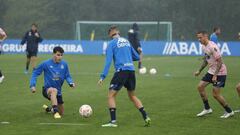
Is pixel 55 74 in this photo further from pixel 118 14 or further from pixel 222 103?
pixel 118 14

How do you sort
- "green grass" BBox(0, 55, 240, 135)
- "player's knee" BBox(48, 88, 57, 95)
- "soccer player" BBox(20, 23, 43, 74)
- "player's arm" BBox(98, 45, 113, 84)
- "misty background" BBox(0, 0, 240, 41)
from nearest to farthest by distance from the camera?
"green grass" BBox(0, 55, 240, 135) < "player's arm" BBox(98, 45, 113, 84) < "player's knee" BBox(48, 88, 57, 95) < "soccer player" BBox(20, 23, 43, 74) < "misty background" BBox(0, 0, 240, 41)

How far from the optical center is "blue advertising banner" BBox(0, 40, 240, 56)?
157 feet

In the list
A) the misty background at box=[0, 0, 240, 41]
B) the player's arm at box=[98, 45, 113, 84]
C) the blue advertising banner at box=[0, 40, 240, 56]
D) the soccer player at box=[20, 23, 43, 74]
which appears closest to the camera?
the player's arm at box=[98, 45, 113, 84]

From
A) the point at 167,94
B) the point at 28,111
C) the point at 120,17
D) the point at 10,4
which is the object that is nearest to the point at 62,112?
the point at 28,111

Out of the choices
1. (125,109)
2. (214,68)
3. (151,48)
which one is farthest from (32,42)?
(151,48)

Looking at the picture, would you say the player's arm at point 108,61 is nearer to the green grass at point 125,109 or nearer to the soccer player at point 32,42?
the green grass at point 125,109

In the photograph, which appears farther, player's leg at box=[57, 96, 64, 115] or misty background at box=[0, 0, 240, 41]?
misty background at box=[0, 0, 240, 41]

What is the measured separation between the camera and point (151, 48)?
48906 mm

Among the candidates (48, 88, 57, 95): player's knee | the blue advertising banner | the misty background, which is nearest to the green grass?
(48, 88, 57, 95): player's knee

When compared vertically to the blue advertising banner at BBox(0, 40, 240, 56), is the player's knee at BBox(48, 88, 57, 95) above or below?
below

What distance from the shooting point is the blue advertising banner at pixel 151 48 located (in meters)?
47.9

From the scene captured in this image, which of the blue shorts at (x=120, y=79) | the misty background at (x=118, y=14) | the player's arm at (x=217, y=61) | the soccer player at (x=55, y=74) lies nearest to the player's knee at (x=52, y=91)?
the soccer player at (x=55, y=74)

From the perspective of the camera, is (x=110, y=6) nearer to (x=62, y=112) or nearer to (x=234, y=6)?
(x=234, y=6)

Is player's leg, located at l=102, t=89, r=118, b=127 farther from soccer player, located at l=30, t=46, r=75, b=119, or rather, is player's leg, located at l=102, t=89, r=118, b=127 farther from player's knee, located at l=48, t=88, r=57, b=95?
player's knee, located at l=48, t=88, r=57, b=95
